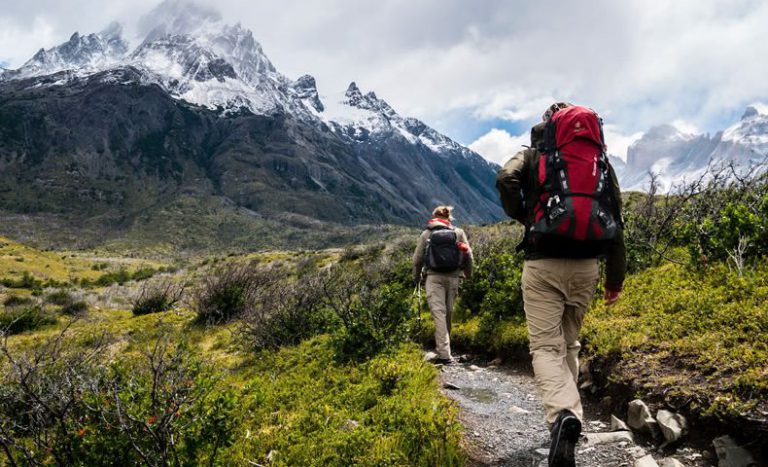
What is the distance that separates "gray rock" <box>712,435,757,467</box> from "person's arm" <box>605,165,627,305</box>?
1277 mm

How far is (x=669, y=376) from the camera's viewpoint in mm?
4195

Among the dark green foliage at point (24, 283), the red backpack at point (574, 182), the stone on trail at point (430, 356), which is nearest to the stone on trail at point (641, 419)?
the red backpack at point (574, 182)

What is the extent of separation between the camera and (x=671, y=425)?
370 cm

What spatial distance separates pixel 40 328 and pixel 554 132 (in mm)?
15393

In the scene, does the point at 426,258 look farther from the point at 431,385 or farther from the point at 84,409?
the point at 84,409

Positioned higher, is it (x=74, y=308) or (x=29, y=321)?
(x=29, y=321)

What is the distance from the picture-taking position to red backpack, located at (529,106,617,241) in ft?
10.7

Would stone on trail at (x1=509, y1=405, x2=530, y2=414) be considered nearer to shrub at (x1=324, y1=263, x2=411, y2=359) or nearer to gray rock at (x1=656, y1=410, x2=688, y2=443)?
gray rock at (x1=656, y1=410, x2=688, y2=443)

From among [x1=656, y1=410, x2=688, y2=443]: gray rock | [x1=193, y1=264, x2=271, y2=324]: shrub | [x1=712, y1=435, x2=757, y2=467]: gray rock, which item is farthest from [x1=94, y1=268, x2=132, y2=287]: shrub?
[x1=712, y1=435, x2=757, y2=467]: gray rock

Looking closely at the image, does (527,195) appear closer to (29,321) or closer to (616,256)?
(616,256)

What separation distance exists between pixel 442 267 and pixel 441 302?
60cm

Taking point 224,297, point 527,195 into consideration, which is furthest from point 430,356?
point 224,297

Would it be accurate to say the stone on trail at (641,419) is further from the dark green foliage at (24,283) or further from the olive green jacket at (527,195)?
the dark green foliage at (24,283)

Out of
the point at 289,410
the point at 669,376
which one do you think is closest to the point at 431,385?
the point at 289,410
